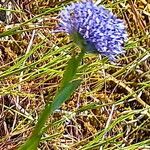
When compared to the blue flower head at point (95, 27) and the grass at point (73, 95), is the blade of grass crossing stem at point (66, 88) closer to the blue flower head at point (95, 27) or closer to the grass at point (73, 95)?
the blue flower head at point (95, 27)

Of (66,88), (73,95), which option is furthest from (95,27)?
(73,95)

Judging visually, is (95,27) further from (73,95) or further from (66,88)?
(73,95)

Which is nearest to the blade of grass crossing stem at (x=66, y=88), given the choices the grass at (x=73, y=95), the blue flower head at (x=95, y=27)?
the blue flower head at (x=95, y=27)

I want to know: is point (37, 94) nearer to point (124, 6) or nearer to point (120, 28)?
point (124, 6)

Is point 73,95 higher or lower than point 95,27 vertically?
lower

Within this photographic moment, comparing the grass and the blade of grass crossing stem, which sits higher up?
the blade of grass crossing stem

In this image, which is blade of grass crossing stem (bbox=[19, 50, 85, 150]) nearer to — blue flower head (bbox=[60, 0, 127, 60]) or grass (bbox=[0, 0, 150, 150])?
blue flower head (bbox=[60, 0, 127, 60])

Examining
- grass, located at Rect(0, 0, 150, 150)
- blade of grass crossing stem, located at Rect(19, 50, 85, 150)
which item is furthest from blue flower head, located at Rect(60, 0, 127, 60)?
grass, located at Rect(0, 0, 150, 150)

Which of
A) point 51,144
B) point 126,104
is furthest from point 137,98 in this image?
point 51,144
